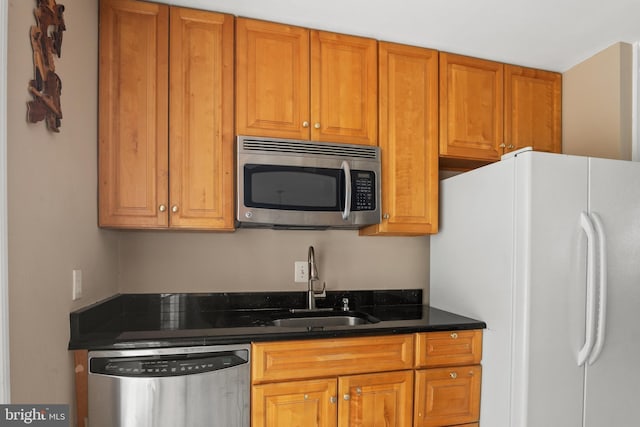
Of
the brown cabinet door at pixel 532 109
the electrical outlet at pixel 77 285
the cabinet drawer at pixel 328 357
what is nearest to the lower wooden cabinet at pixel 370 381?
the cabinet drawer at pixel 328 357

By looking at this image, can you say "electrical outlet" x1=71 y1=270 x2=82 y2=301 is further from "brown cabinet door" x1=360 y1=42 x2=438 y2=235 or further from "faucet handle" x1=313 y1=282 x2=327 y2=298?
"brown cabinet door" x1=360 y1=42 x2=438 y2=235

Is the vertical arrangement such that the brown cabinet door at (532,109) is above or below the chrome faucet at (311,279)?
above

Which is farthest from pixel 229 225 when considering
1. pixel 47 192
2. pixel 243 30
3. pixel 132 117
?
pixel 243 30

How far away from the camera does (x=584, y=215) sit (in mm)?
1749

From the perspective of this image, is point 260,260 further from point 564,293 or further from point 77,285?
point 564,293

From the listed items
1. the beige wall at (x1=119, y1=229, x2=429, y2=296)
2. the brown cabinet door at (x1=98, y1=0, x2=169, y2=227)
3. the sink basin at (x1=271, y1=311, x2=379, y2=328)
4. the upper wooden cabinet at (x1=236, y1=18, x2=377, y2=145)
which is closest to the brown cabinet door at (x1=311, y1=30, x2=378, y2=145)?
the upper wooden cabinet at (x1=236, y1=18, x2=377, y2=145)

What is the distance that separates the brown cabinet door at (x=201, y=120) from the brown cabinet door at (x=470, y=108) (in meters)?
1.22

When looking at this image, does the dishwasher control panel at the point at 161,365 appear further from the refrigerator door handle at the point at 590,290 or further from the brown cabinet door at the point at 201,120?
the refrigerator door handle at the point at 590,290

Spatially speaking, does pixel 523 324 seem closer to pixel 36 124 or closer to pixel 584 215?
pixel 584 215

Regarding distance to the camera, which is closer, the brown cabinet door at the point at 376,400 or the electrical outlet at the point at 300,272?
the brown cabinet door at the point at 376,400

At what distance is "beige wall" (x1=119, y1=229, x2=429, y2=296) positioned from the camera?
2102 mm

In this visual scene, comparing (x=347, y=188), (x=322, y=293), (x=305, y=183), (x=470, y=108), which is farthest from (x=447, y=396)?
(x=470, y=108)

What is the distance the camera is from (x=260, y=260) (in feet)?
7.41
